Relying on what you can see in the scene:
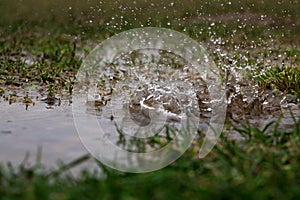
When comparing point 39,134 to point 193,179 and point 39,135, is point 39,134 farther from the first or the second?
point 193,179

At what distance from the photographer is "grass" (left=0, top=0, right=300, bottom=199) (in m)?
3.64

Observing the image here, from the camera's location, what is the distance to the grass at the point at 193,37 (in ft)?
11.9

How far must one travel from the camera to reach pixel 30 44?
1085cm

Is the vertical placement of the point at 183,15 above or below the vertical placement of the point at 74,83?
above

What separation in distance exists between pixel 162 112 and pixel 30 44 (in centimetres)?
546

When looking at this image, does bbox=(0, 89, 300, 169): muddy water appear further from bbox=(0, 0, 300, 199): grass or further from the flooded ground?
bbox=(0, 0, 300, 199): grass

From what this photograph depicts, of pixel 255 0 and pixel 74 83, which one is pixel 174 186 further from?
pixel 255 0

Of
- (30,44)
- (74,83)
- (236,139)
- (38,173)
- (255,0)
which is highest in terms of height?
(255,0)

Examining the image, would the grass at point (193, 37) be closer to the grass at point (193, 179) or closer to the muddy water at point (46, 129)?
the grass at point (193, 179)

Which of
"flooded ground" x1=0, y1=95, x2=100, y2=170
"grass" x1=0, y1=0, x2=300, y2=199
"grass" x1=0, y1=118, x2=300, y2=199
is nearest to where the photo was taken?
"grass" x1=0, y1=118, x2=300, y2=199

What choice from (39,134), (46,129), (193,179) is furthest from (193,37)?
(193,179)

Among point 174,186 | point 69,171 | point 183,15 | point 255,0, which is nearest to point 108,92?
point 69,171

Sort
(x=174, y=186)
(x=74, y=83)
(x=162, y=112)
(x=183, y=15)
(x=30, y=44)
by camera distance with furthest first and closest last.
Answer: (x=183, y=15)
(x=30, y=44)
(x=74, y=83)
(x=162, y=112)
(x=174, y=186)

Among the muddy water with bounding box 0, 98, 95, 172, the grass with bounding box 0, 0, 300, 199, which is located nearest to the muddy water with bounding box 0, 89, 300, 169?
the muddy water with bounding box 0, 98, 95, 172
